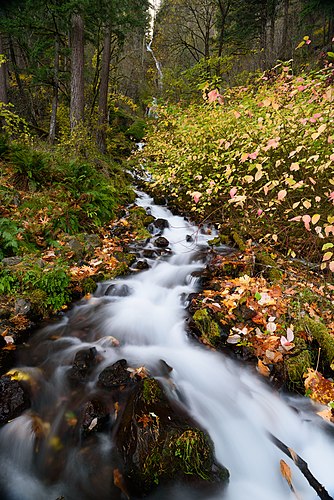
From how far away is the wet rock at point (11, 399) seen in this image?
2.84 metres

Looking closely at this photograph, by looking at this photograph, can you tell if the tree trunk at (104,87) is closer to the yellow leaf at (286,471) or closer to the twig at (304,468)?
the twig at (304,468)

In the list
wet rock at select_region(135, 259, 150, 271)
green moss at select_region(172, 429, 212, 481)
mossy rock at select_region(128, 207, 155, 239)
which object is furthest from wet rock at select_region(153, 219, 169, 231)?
green moss at select_region(172, 429, 212, 481)

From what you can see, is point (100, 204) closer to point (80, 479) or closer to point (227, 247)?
point (227, 247)

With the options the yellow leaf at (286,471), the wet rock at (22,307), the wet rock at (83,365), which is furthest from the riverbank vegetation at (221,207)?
the wet rock at (83,365)

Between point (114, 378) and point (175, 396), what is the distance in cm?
75

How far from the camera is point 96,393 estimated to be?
3.19 meters

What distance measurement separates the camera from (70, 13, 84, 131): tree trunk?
8714mm

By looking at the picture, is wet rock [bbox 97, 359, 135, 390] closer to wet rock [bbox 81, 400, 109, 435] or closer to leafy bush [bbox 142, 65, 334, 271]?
wet rock [bbox 81, 400, 109, 435]

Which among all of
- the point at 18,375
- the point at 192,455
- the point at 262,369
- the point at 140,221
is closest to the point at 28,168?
the point at 140,221

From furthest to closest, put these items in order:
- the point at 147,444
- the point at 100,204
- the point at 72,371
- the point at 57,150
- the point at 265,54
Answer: the point at 265,54 < the point at 57,150 < the point at 100,204 < the point at 72,371 < the point at 147,444

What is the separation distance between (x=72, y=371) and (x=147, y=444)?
5.02 ft

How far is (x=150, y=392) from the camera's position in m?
2.79

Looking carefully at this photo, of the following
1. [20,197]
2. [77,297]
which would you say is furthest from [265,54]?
[77,297]

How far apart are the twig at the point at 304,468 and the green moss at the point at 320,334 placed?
44.3 inches
